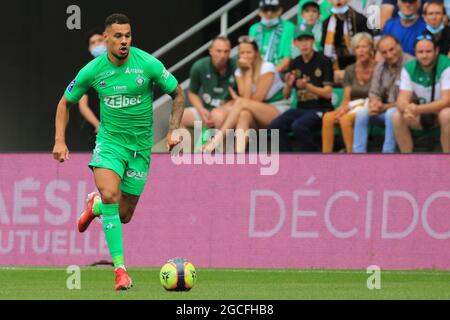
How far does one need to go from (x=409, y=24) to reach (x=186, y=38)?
3.83 metres

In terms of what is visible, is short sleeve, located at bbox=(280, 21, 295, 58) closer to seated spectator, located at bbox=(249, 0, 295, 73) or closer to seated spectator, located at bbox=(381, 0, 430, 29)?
seated spectator, located at bbox=(249, 0, 295, 73)

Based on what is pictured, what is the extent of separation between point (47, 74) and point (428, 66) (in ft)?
21.5

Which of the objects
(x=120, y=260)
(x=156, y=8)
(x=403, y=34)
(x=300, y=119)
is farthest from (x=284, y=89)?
(x=120, y=260)

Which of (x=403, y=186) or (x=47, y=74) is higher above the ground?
(x=47, y=74)

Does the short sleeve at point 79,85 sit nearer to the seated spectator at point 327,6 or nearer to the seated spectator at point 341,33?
the seated spectator at point 341,33

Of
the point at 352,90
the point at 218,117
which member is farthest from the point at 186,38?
the point at 352,90

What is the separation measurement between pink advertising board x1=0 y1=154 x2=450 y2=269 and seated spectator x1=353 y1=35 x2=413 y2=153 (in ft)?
1.69

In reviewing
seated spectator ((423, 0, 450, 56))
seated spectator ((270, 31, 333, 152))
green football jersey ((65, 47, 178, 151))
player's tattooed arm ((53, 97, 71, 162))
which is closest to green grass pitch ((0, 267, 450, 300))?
player's tattooed arm ((53, 97, 71, 162))

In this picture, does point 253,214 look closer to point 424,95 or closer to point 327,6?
point 424,95

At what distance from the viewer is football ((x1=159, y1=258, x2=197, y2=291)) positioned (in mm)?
11242

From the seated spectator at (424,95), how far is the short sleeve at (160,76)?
5152 mm

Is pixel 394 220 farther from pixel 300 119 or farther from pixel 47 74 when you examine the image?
pixel 47 74
